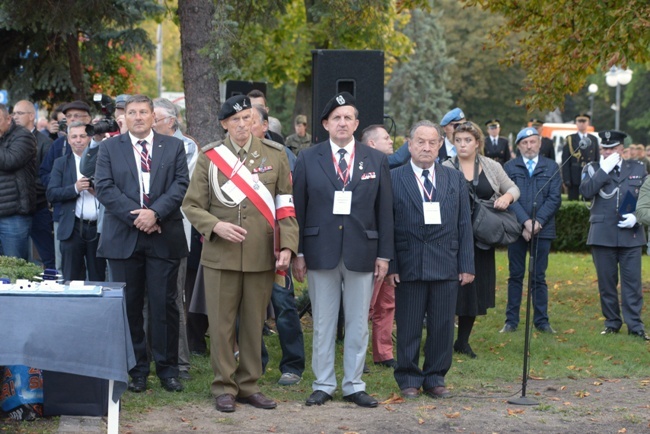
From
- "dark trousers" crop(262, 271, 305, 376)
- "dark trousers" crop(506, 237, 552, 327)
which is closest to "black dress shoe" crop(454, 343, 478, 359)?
"dark trousers" crop(506, 237, 552, 327)

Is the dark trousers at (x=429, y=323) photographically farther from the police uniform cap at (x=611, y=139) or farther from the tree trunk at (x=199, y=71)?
the tree trunk at (x=199, y=71)

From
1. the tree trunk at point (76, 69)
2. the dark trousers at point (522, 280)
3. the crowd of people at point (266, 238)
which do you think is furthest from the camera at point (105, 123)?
the tree trunk at point (76, 69)

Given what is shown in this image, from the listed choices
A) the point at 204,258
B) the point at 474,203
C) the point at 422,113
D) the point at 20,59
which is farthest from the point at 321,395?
the point at 422,113

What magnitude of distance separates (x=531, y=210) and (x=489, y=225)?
1434 millimetres

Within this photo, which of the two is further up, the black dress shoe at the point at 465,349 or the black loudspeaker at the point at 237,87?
the black loudspeaker at the point at 237,87

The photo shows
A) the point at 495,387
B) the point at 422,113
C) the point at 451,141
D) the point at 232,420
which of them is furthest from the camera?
the point at 422,113

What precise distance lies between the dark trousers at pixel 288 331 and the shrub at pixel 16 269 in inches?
81.3

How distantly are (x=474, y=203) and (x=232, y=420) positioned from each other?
135 inches

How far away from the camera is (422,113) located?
207ft

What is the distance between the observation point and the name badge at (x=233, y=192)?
786 cm

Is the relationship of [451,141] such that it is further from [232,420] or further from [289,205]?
[232,420]

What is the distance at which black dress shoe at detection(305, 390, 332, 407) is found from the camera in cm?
809

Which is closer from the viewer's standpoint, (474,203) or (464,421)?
(464,421)

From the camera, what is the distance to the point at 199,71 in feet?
38.6
